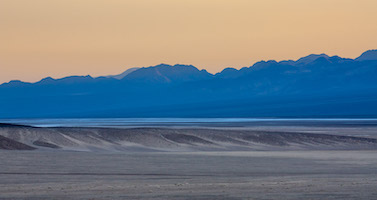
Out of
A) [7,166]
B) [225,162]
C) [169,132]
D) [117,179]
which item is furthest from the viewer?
[169,132]

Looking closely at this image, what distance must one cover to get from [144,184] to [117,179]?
226 cm

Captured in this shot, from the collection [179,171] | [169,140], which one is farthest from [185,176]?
[169,140]

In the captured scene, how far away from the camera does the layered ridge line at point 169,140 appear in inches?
1788

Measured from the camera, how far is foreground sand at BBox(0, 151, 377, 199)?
62.2ft

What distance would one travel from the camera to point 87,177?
2436 centimetres

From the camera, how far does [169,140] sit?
160 feet

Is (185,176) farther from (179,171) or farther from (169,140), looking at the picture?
(169,140)

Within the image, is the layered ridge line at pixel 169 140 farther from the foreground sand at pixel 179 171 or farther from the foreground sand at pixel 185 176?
the foreground sand at pixel 185 176

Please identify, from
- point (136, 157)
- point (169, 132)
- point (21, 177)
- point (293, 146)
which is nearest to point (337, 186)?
point (21, 177)

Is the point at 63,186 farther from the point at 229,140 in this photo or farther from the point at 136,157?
the point at 229,140

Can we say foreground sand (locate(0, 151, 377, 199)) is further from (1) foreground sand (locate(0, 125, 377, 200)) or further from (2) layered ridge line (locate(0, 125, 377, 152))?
(2) layered ridge line (locate(0, 125, 377, 152))

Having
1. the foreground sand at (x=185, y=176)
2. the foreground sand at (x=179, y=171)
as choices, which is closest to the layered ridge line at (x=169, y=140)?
the foreground sand at (x=179, y=171)

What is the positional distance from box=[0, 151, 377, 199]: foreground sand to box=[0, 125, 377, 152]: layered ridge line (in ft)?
32.4

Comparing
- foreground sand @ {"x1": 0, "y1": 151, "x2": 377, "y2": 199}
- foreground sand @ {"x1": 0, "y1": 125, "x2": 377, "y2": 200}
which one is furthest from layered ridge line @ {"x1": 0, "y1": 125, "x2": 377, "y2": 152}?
foreground sand @ {"x1": 0, "y1": 151, "x2": 377, "y2": 199}
